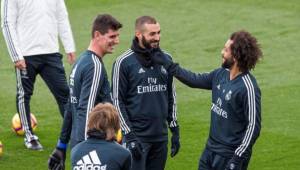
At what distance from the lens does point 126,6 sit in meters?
21.9

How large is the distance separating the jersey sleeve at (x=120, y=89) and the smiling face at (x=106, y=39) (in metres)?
0.43

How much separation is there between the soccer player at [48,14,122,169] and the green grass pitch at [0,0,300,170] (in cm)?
262

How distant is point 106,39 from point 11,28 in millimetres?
3078

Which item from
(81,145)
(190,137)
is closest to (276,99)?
(190,137)

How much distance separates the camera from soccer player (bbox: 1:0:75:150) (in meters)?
11.8

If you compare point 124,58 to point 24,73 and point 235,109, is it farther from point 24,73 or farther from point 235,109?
point 24,73

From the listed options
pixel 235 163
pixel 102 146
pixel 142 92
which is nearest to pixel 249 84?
pixel 235 163

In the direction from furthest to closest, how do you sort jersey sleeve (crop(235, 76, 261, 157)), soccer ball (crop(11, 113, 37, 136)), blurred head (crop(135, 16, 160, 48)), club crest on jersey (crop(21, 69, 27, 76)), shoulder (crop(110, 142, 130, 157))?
soccer ball (crop(11, 113, 37, 136))
club crest on jersey (crop(21, 69, 27, 76))
blurred head (crop(135, 16, 160, 48))
jersey sleeve (crop(235, 76, 261, 157))
shoulder (crop(110, 142, 130, 157))

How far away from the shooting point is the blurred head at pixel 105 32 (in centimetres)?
881

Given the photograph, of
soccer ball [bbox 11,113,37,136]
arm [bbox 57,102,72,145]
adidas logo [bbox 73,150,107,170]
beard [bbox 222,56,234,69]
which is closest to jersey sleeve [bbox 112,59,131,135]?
arm [bbox 57,102,72,145]

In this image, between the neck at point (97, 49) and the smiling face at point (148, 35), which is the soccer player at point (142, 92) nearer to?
the smiling face at point (148, 35)

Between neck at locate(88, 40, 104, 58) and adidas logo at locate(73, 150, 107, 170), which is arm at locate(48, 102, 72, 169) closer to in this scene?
neck at locate(88, 40, 104, 58)

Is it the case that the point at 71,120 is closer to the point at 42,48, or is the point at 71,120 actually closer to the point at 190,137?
the point at 42,48

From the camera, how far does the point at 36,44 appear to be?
11.8 meters
